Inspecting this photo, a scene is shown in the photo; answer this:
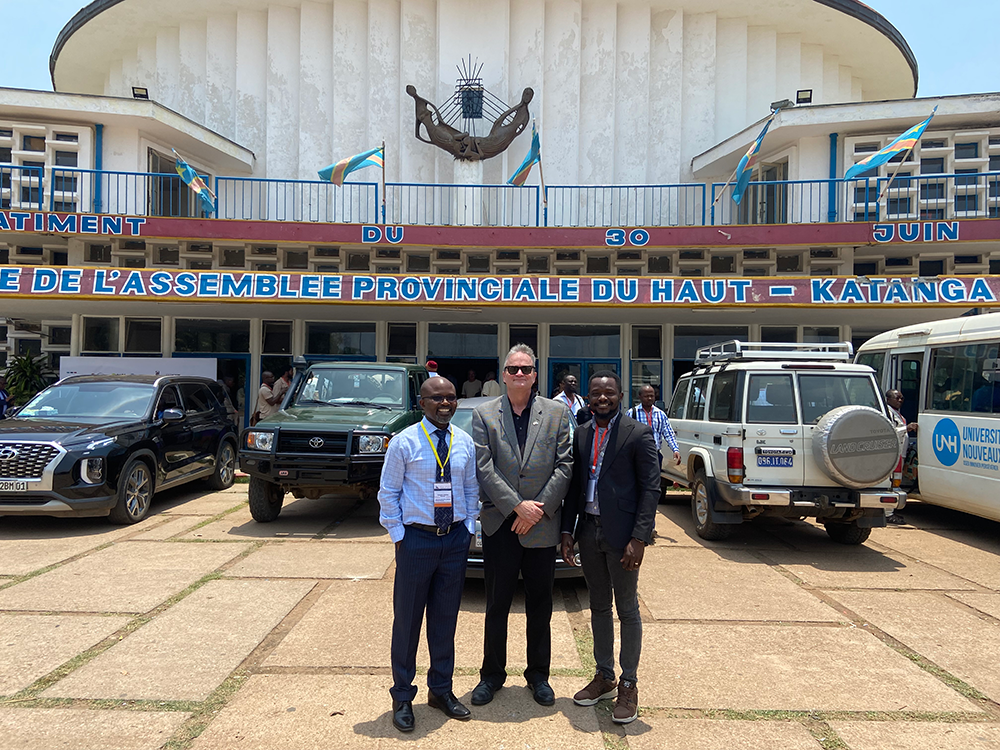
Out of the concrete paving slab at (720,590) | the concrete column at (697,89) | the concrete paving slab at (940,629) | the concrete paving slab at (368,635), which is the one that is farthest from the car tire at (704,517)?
the concrete column at (697,89)

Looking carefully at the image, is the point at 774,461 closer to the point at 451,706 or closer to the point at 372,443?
the point at 372,443

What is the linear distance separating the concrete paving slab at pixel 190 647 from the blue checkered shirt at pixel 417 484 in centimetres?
155

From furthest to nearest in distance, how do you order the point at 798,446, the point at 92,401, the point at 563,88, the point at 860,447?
the point at 563,88
the point at 92,401
the point at 798,446
the point at 860,447

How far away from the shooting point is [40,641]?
4.34 m

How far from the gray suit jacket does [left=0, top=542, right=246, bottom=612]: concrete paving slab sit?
10.9ft

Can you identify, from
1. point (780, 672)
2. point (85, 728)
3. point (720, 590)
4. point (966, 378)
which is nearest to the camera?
point (85, 728)

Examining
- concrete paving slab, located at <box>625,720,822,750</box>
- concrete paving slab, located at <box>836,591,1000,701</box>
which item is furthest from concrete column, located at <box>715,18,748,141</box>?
concrete paving slab, located at <box>625,720,822,750</box>

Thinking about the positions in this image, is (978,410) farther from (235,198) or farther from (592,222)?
(235,198)

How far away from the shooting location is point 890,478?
6637mm

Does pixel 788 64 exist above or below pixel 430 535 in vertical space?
above

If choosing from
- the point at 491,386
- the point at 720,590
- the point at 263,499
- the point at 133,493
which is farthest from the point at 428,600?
the point at 491,386

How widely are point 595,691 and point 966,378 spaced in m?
6.79

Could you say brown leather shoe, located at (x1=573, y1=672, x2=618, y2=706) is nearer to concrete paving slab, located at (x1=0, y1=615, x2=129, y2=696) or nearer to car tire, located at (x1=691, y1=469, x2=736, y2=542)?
concrete paving slab, located at (x1=0, y1=615, x2=129, y2=696)

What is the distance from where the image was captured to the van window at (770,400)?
6840 millimetres
